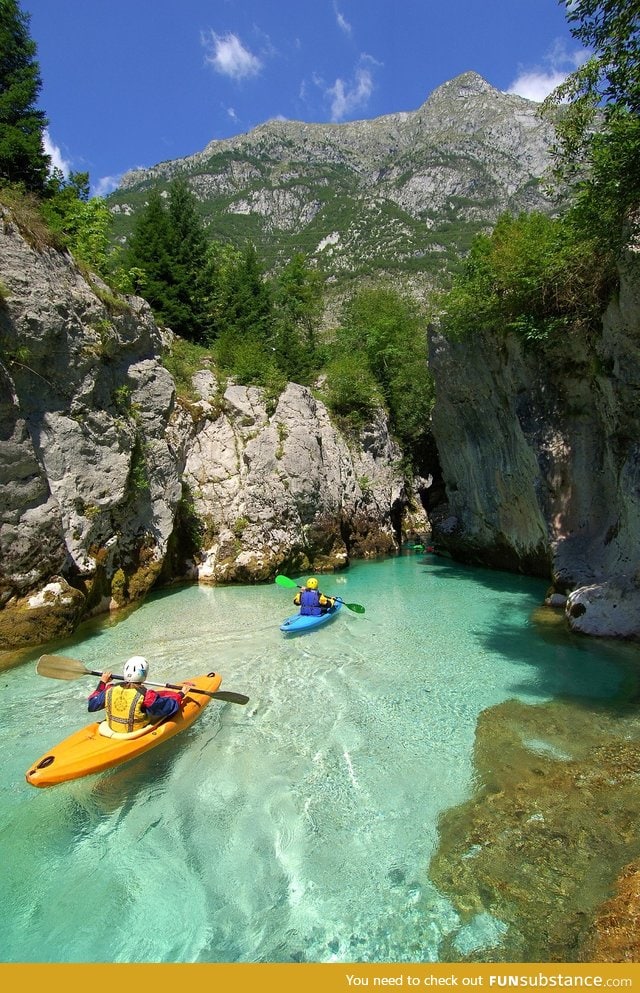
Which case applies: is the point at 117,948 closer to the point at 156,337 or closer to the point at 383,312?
the point at 156,337

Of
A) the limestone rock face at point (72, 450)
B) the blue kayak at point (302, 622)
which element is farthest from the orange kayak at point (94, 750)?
the limestone rock face at point (72, 450)

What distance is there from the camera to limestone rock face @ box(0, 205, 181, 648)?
925 centimetres

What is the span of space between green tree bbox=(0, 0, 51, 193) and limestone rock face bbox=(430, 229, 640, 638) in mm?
14169

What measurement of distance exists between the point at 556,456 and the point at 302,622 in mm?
7457

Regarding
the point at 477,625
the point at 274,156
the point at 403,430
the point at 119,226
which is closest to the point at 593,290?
the point at 477,625

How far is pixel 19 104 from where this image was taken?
15.4 m

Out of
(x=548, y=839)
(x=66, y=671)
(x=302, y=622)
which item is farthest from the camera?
(x=302, y=622)

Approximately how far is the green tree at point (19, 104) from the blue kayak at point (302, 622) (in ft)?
49.9

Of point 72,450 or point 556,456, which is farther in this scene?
point 556,456

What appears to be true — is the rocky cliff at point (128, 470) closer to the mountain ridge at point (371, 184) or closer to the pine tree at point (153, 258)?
the pine tree at point (153, 258)

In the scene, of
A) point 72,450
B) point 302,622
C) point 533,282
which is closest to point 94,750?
point 302,622

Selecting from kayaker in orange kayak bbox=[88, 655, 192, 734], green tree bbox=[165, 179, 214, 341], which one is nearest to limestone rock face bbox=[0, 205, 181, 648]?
kayaker in orange kayak bbox=[88, 655, 192, 734]

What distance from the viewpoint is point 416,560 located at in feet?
65.7

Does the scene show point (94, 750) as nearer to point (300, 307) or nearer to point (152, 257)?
point (152, 257)
